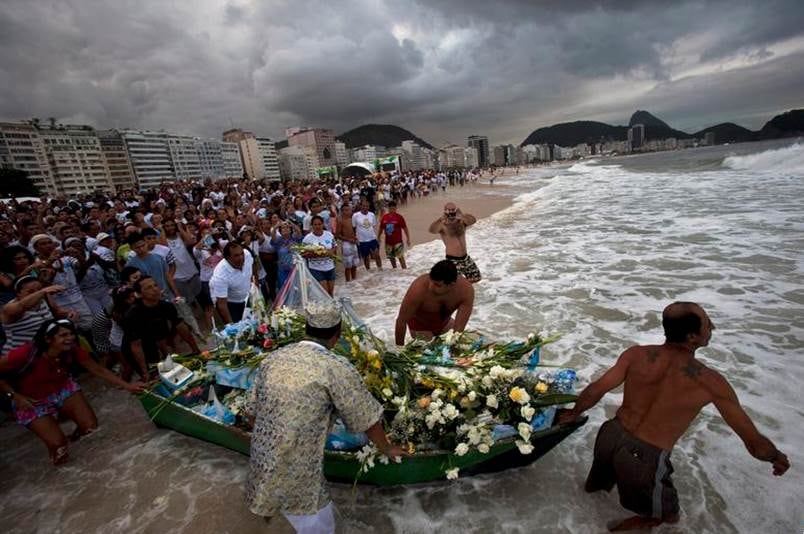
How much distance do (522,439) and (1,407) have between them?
6.38 meters

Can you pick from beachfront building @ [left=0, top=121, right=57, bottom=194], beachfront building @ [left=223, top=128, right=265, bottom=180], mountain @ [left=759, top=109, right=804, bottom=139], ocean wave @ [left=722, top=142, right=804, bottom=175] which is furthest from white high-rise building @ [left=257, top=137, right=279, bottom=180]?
mountain @ [left=759, top=109, right=804, bottom=139]

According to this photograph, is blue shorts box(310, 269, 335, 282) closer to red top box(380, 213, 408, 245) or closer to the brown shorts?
red top box(380, 213, 408, 245)

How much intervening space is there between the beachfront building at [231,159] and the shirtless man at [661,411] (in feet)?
573

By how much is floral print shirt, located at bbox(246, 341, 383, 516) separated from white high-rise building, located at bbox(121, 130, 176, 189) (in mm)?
141137

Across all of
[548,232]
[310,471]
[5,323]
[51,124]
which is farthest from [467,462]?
[51,124]

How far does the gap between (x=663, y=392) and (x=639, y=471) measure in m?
0.61

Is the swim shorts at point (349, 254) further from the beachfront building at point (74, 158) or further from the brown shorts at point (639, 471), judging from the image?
the beachfront building at point (74, 158)

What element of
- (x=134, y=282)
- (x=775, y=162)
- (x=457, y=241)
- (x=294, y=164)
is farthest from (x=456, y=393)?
(x=294, y=164)

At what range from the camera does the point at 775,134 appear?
143 m

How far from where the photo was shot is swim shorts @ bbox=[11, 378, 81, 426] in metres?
4.03

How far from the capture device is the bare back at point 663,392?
2533 mm

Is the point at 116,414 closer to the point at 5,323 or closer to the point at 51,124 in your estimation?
the point at 5,323

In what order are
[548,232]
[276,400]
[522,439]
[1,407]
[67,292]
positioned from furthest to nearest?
[548,232] → [67,292] → [1,407] → [522,439] → [276,400]

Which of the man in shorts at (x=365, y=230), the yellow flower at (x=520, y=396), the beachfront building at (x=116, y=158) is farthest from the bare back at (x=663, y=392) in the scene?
the beachfront building at (x=116, y=158)
